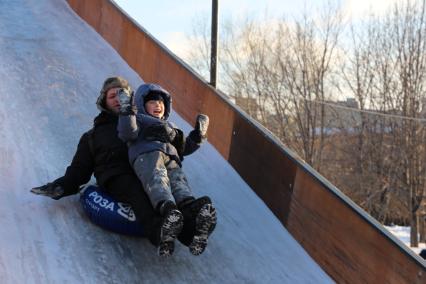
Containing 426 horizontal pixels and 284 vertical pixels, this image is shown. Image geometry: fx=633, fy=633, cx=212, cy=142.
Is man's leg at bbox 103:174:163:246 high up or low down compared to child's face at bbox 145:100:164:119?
down

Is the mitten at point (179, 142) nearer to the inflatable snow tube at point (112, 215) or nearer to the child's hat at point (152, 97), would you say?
the child's hat at point (152, 97)

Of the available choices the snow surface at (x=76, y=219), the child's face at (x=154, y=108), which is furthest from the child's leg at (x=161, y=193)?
the child's face at (x=154, y=108)

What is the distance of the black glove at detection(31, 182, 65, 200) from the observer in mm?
3668

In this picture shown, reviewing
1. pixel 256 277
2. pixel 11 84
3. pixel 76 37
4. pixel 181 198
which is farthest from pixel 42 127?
pixel 76 37

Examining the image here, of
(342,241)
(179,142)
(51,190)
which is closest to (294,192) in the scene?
(342,241)

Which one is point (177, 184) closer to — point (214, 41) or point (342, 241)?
point (342, 241)

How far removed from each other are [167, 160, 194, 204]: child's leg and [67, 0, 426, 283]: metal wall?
101 centimetres

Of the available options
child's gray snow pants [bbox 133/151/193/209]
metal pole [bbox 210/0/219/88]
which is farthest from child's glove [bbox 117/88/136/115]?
metal pole [bbox 210/0/219/88]

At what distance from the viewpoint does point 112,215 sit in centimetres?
Answer: 352

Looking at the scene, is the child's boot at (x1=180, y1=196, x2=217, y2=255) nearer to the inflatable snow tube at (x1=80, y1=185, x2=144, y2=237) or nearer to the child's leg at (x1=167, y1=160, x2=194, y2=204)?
the child's leg at (x1=167, y1=160, x2=194, y2=204)

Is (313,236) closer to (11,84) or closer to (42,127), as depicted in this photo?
(42,127)

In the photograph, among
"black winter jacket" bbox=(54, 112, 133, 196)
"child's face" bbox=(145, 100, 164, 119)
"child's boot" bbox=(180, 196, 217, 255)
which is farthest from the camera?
"child's face" bbox=(145, 100, 164, 119)

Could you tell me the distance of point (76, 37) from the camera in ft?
26.8

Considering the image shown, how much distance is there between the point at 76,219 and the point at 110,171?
34 cm
